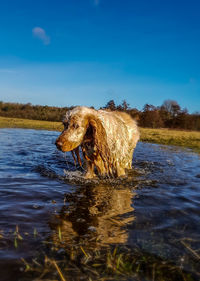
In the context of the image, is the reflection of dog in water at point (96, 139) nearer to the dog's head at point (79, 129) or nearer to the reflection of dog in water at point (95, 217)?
the dog's head at point (79, 129)

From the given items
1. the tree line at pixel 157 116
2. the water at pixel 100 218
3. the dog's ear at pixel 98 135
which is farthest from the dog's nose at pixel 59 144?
the tree line at pixel 157 116

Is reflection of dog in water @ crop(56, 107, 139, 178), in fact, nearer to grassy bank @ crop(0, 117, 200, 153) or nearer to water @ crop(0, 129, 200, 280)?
water @ crop(0, 129, 200, 280)

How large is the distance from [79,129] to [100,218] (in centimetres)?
228

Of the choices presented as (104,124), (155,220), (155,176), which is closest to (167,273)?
(155,220)

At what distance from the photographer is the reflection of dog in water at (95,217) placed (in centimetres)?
362

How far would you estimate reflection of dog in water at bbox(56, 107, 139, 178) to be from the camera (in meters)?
5.55

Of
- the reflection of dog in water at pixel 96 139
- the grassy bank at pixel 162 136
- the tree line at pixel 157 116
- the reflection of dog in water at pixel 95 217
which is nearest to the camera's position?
the reflection of dog in water at pixel 95 217

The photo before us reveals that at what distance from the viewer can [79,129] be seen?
18.3ft

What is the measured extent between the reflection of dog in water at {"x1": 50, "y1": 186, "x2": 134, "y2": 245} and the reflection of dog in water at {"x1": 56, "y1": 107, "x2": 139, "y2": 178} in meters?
1.03

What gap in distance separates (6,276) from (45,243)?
761 millimetres

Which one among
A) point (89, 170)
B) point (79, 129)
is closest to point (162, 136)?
point (89, 170)

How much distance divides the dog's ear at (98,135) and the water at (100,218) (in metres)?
1.14

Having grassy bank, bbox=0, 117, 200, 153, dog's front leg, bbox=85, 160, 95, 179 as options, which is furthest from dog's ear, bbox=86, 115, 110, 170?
grassy bank, bbox=0, 117, 200, 153

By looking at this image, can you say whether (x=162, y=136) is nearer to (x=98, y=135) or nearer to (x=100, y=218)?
(x=98, y=135)
